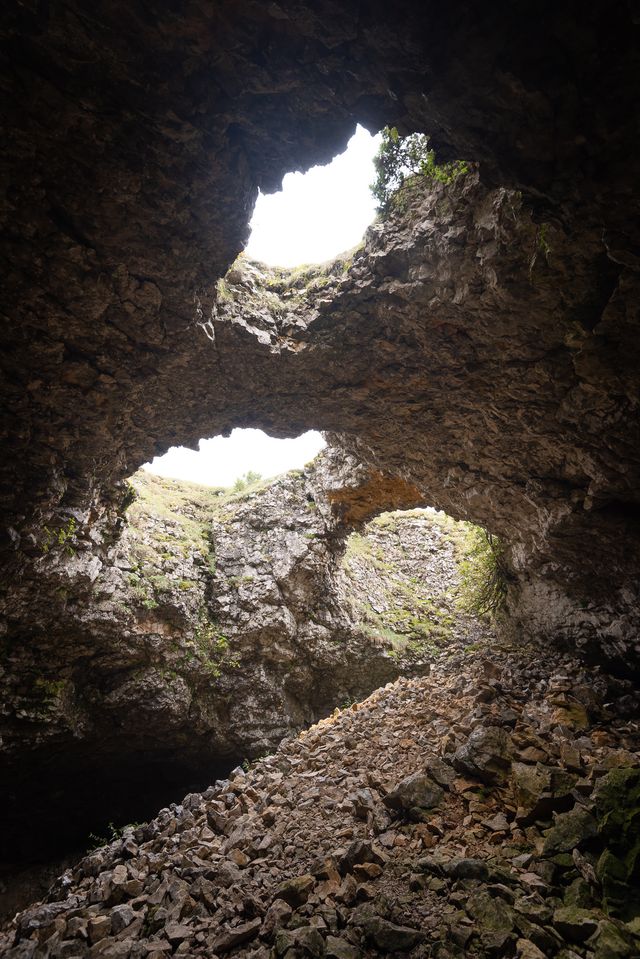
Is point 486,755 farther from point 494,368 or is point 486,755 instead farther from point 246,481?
point 246,481

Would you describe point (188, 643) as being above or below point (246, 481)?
below

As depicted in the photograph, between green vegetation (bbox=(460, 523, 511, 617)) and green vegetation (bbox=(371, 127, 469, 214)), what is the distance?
7080 mm

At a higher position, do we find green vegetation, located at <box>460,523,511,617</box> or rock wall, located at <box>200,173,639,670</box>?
rock wall, located at <box>200,173,639,670</box>

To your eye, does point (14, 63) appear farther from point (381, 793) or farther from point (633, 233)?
point (381, 793)

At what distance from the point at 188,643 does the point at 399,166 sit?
9.91 meters

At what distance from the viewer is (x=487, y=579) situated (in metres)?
11.3

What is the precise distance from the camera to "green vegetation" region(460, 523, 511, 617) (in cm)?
1030

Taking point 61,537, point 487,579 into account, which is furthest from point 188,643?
point 487,579

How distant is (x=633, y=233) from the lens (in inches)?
141

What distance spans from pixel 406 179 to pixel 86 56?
12.6 feet

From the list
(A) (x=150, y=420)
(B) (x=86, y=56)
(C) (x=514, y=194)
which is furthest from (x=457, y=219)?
(A) (x=150, y=420)

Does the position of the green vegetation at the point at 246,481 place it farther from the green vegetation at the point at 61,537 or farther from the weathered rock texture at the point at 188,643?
the green vegetation at the point at 61,537

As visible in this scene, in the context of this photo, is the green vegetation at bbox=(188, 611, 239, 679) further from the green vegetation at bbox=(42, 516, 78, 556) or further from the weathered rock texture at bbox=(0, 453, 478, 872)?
the green vegetation at bbox=(42, 516, 78, 556)

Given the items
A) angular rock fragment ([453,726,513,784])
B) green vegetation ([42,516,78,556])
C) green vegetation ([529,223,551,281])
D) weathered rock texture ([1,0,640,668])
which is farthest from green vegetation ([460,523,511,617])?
green vegetation ([42,516,78,556])
